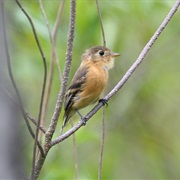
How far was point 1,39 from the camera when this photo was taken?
158 centimetres

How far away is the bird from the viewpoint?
5309 millimetres

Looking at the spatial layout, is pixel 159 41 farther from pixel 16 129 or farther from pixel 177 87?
pixel 16 129

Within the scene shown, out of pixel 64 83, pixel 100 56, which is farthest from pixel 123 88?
pixel 64 83

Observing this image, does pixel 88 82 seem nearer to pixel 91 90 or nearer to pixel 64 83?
pixel 91 90

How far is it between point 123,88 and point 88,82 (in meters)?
1.29

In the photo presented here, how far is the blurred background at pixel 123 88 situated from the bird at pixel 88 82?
0.13 m

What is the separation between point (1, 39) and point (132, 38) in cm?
504

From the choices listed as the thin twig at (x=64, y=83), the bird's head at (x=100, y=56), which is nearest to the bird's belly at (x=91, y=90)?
the bird's head at (x=100, y=56)

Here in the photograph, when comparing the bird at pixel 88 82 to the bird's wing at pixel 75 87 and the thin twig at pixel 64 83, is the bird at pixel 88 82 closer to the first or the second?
the bird's wing at pixel 75 87

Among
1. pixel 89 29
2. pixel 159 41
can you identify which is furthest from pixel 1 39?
pixel 159 41

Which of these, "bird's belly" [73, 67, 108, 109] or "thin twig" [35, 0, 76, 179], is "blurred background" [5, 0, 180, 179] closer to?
"bird's belly" [73, 67, 108, 109]

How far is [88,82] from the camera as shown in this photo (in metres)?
5.40

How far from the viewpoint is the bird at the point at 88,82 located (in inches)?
209

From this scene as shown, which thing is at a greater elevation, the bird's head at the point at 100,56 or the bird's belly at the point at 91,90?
the bird's head at the point at 100,56
